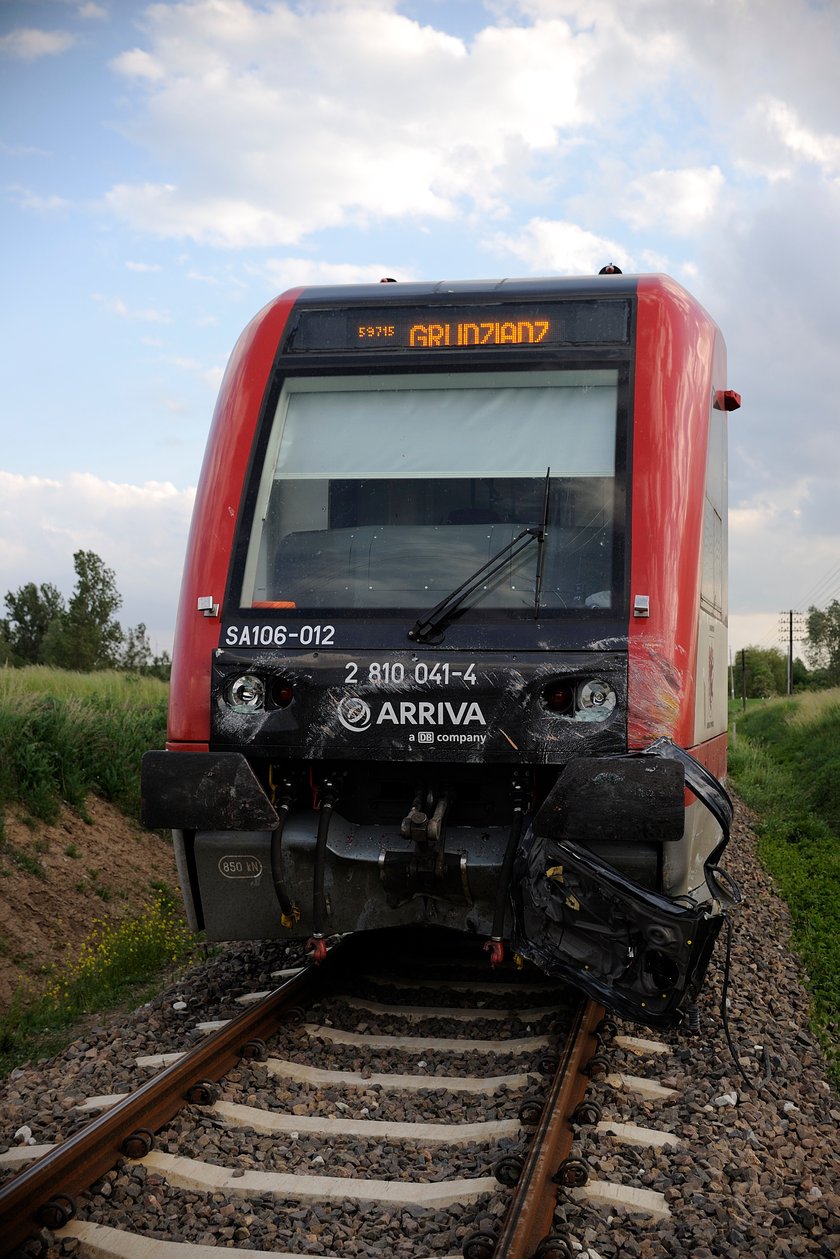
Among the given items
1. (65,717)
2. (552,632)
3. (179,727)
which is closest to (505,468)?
(552,632)

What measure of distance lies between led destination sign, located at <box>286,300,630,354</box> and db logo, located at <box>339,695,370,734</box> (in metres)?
1.77

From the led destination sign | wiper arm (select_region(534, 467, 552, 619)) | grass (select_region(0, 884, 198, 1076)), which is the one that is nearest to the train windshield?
wiper arm (select_region(534, 467, 552, 619))

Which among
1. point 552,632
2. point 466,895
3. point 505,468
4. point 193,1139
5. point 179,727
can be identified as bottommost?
point 193,1139

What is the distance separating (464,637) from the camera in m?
4.89

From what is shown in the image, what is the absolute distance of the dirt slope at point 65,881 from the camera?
716 centimetres

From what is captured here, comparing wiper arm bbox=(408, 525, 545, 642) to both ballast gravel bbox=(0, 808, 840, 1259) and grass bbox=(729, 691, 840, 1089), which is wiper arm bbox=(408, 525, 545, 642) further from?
grass bbox=(729, 691, 840, 1089)

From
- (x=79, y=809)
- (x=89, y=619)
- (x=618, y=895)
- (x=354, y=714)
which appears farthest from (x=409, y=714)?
(x=89, y=619)

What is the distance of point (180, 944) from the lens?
7375 millimetres

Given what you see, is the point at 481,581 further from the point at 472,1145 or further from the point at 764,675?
the point at 764,675

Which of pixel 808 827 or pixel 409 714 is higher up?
pixel 409 714

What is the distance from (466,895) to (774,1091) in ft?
4.50

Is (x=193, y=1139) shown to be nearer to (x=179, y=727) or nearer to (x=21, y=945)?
(x=179, y=727)

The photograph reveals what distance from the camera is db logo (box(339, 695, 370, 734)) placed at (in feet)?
15.9

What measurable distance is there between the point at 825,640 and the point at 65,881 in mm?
60548
